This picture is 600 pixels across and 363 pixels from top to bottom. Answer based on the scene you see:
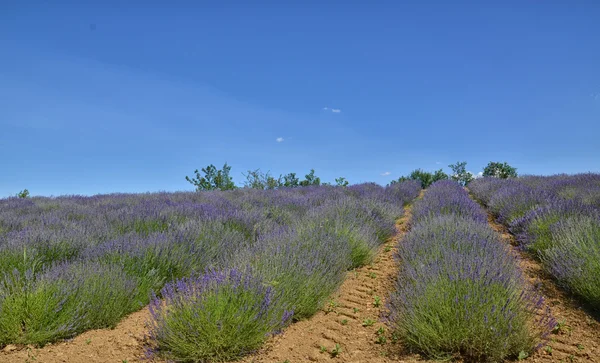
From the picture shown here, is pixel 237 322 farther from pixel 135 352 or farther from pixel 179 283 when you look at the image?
pixel 135 352

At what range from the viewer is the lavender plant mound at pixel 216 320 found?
9.19ft

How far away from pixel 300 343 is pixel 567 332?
2309mm

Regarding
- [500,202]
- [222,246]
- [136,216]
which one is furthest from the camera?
[500,202]

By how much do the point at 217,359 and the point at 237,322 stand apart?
30 centimetres

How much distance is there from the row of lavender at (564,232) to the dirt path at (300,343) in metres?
1.97

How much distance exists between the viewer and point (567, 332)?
335 cm

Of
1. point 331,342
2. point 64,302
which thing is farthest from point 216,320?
point 64,302

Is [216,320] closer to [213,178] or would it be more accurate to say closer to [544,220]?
[544,220]

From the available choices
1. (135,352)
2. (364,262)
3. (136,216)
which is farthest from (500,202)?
(135,352)

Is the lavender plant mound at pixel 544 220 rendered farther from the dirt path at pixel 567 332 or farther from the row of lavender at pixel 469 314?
the row of lavender at pixel 469 314

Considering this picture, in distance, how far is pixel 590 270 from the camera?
3.81 metres

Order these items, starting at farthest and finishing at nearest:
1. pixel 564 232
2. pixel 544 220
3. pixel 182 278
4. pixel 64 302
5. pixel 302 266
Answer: pixel 544 220, pixel 564 232, pixel 302 266, pixel 64 302, pixel 182 278

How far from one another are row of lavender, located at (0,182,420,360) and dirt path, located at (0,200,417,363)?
0.11 metres

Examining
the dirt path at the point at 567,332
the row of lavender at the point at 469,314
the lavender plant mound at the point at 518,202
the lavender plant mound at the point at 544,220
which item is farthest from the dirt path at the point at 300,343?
the lavender plant mound at the point at 518,202
